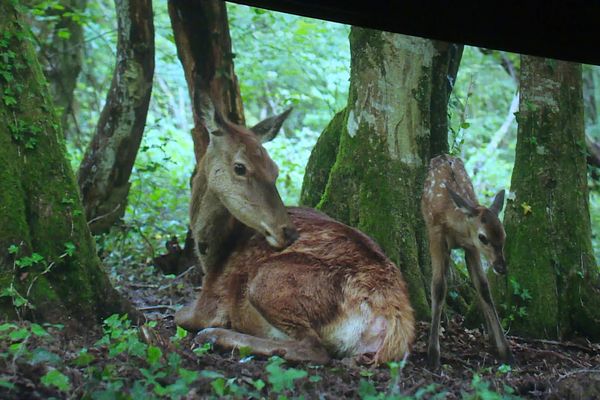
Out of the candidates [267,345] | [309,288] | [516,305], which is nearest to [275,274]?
[309,288]

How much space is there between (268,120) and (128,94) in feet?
4.53

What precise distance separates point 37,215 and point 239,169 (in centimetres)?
95

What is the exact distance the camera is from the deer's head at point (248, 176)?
3607mm

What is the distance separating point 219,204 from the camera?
12.4 feet

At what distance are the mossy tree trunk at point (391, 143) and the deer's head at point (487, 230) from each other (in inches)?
11.3

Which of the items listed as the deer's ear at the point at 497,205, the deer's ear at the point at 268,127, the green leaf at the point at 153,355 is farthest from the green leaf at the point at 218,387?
the deer's ear at the point at 497,205

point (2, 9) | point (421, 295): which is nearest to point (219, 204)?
point (421, 295)

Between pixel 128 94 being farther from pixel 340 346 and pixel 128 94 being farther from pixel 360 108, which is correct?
pixel 340 346

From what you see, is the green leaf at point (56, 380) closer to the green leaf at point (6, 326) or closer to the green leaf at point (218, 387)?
the green leaf at point (6, 326)

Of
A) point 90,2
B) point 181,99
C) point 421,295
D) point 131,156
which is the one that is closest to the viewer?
point 421,295

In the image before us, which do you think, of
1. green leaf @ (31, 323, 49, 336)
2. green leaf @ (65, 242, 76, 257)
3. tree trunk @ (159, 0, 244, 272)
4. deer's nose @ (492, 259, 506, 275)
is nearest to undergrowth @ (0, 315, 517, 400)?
green leaf @ (31, 323, 49, 336)

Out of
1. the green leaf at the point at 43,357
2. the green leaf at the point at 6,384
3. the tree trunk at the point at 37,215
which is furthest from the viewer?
the tree trunk at the point at 37,215

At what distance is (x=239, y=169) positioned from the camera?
12.1 feet

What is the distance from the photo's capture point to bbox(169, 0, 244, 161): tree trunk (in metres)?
4.59
